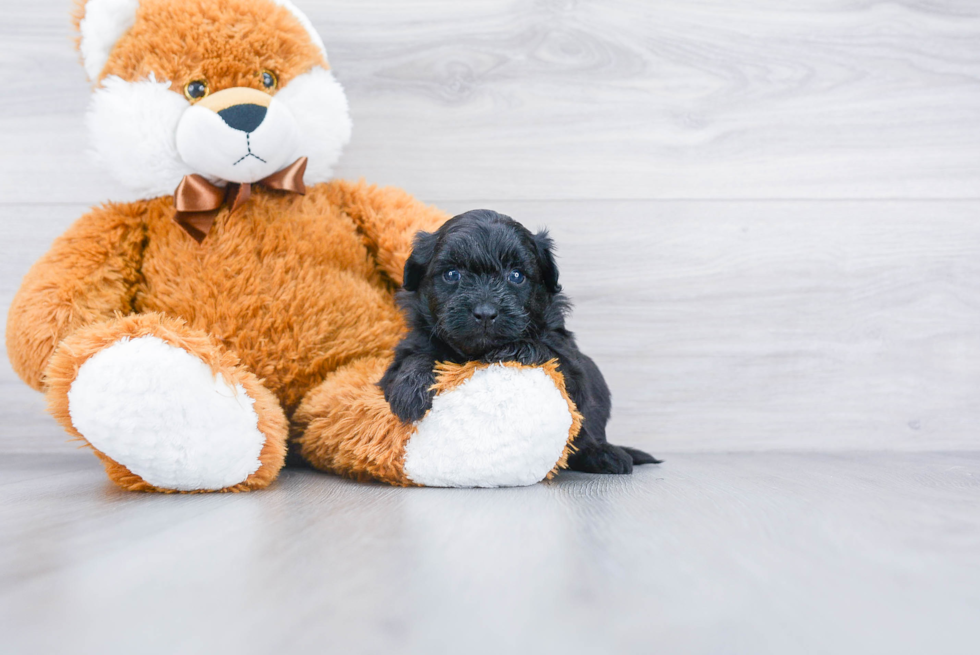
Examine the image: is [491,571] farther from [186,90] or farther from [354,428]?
[186,90]

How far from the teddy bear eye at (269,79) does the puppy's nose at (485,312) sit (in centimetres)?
51

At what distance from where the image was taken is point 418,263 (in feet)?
3.01

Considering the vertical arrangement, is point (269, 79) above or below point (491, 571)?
above

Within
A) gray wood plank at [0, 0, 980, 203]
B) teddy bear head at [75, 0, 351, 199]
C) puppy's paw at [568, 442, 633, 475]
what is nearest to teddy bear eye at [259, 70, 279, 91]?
teddy bear head at [75, 0, 351, 199]

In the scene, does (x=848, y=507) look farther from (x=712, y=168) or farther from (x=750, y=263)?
(x=712, y=168)

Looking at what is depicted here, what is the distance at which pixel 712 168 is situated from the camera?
4.37 feet

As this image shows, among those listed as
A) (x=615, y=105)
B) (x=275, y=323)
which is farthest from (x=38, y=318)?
(x=615, y=105)

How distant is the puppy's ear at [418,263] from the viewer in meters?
0.91

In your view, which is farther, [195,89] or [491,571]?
[195,89]

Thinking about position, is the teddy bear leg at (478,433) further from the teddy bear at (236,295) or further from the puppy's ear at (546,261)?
the puppy's ear at (546,261)

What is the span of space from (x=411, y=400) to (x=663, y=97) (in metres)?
0.83

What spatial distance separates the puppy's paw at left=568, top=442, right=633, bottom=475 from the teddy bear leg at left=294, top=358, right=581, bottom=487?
12 centimetres

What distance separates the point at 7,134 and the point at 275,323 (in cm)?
71

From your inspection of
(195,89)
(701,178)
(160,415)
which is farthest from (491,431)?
(701,178)
